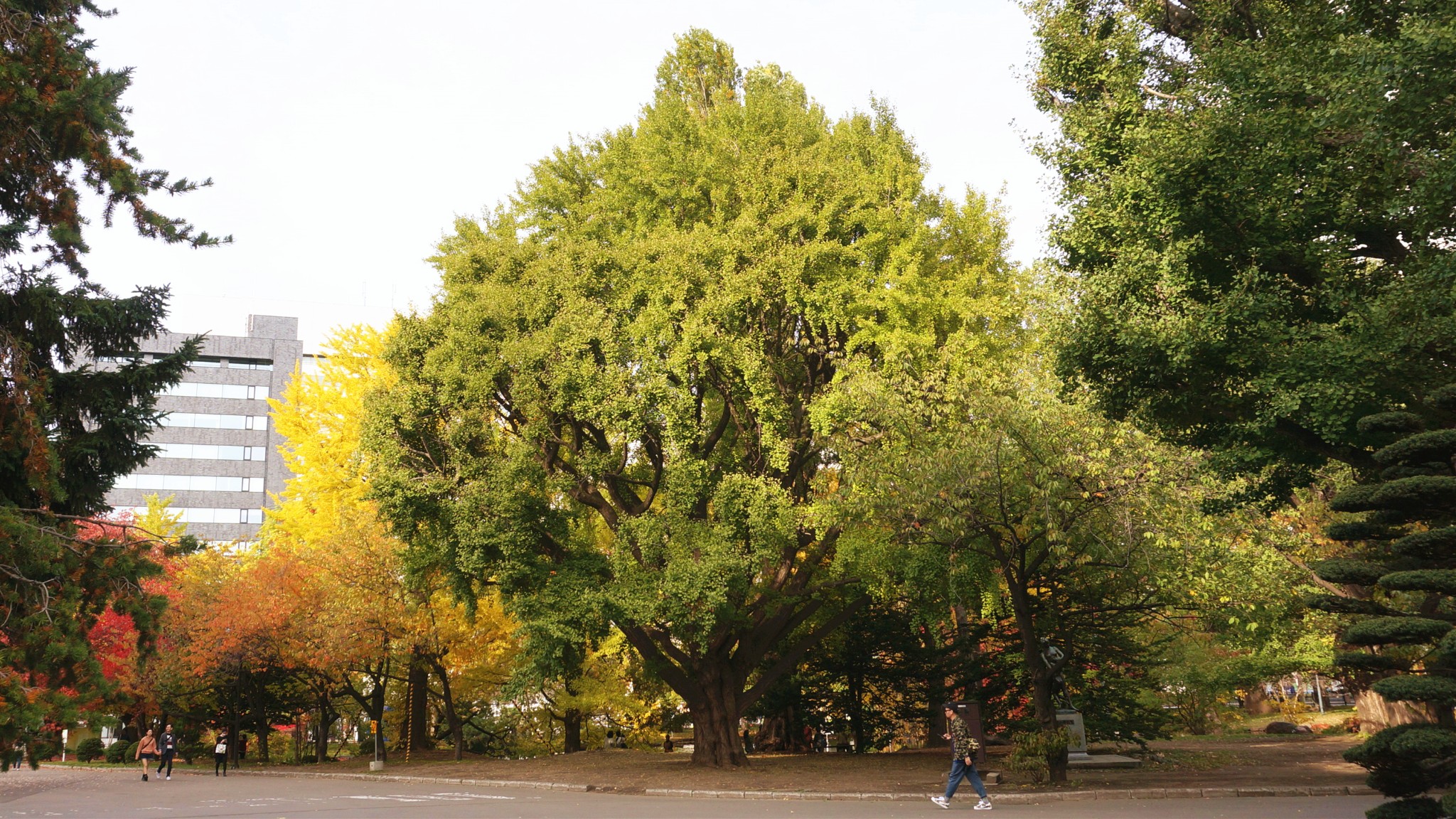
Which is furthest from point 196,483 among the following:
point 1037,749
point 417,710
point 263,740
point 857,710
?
point 1037,749

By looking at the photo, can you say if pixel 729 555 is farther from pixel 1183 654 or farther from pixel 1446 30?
pixel 1183 654

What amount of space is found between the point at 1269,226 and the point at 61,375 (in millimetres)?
14820

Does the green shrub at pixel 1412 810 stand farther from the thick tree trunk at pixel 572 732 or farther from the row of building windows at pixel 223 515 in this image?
the row of building windows at pixel 223 515

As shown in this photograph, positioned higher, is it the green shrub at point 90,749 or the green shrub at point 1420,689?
the green shrub at point 1420,689

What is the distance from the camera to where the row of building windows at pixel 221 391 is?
88000 millimetres

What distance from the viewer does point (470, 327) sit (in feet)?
68.5

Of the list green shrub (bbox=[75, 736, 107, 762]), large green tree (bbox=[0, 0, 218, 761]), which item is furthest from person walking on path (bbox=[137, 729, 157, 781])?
large green tree (bbox=[0, 0, 218, 761])

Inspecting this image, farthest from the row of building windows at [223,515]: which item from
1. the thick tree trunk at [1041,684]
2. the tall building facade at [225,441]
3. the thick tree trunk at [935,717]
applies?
the thick tree trunk at [1041,684]

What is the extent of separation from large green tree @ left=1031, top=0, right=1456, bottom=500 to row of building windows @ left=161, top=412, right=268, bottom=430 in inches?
3424

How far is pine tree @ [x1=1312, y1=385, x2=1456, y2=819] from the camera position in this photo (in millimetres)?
10039

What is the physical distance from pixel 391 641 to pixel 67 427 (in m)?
16.4

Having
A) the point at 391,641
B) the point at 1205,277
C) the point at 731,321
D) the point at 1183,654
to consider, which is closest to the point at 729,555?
the point at 731,321

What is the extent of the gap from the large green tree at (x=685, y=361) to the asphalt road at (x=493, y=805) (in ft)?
11.6

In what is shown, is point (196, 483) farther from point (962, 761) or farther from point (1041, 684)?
point (962, 761)
